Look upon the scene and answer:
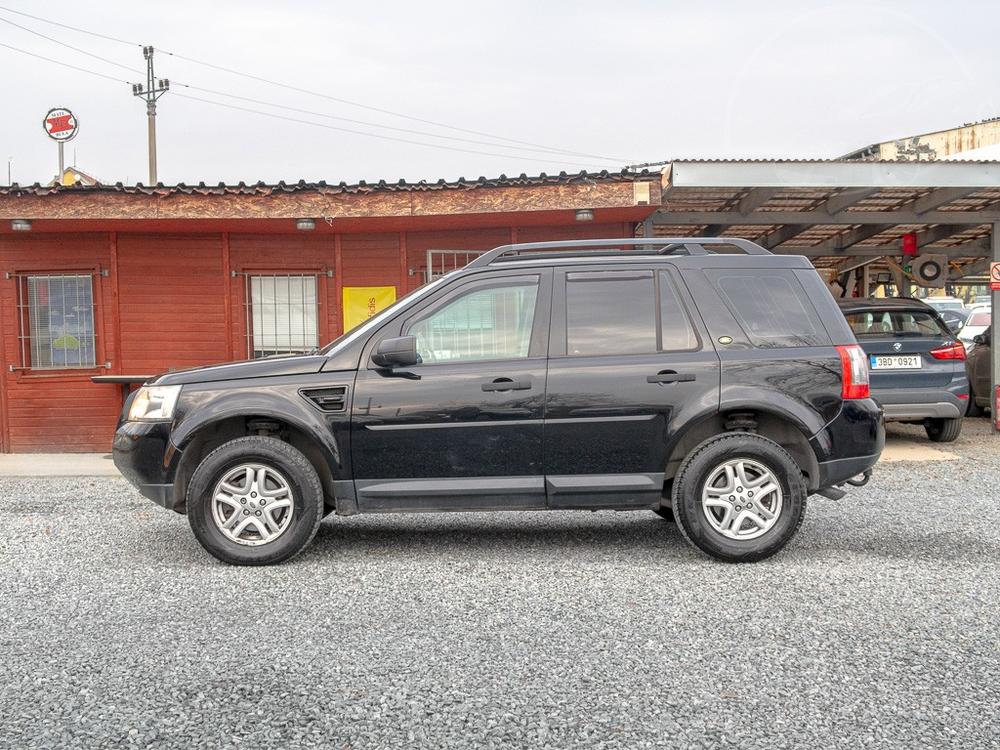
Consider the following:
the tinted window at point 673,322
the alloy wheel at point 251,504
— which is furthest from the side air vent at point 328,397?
the tinted window at point 673,322

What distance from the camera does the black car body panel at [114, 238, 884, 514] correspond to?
5.55 meters

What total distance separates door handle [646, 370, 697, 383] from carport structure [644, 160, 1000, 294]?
14.9 feet

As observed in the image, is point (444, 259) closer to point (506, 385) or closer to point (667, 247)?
point (667, 247)

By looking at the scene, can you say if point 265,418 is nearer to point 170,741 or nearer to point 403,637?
point 403,637

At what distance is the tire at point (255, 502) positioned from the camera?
5.52m

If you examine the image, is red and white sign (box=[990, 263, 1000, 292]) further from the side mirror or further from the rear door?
the side mirror

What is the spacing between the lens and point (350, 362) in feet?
18.5

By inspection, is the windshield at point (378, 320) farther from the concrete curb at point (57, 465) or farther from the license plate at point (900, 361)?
the license plate at point (900, 361)

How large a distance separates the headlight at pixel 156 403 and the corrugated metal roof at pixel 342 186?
510 centimetres

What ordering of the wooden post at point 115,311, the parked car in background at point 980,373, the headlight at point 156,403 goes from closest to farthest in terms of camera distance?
the headlight at point 156,403
the wooden post at point 115,311
the parked car in background at point 980,373

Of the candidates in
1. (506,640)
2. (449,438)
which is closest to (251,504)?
(449,438)

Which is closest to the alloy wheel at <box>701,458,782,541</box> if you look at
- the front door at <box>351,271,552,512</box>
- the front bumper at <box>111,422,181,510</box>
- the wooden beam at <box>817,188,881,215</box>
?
the front door at <box>351,271,552,512</box>

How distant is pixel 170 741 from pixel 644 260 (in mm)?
3891

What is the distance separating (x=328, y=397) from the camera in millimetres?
5590
